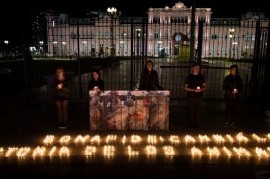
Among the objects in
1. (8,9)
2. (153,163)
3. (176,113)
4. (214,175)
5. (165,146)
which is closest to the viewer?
(214,175)

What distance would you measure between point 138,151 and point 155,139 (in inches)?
35.5

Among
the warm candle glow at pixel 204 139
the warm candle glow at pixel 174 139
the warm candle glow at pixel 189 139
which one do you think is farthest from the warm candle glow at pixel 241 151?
the warm candle glow at pixel 174 139

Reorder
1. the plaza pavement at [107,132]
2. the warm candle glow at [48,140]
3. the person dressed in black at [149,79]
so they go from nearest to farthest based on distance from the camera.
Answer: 1. the plaza pavement at [107,132]
2. the warm candle glow at [48,140]
3. the person dressed in black at [149,79]

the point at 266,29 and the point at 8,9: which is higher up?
the point at 8,9

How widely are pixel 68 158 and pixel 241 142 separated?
4.19 meters

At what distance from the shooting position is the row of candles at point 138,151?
23.0 ft

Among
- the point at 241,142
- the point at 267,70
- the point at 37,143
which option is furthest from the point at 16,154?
the point at 267,70

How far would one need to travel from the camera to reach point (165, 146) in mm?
7500

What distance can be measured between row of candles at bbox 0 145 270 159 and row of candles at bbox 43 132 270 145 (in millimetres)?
364

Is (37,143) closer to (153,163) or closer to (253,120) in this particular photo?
(153,163)

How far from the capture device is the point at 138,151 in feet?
23.6

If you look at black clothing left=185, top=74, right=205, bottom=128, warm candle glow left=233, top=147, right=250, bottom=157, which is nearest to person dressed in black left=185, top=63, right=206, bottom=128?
black clothing left=185, top=74, right=205, bottom=128

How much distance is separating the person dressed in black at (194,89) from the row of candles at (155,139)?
2.95 feet

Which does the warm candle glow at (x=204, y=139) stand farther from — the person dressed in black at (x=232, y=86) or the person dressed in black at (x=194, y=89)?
the person dressed in black at (x=232, y=86)
